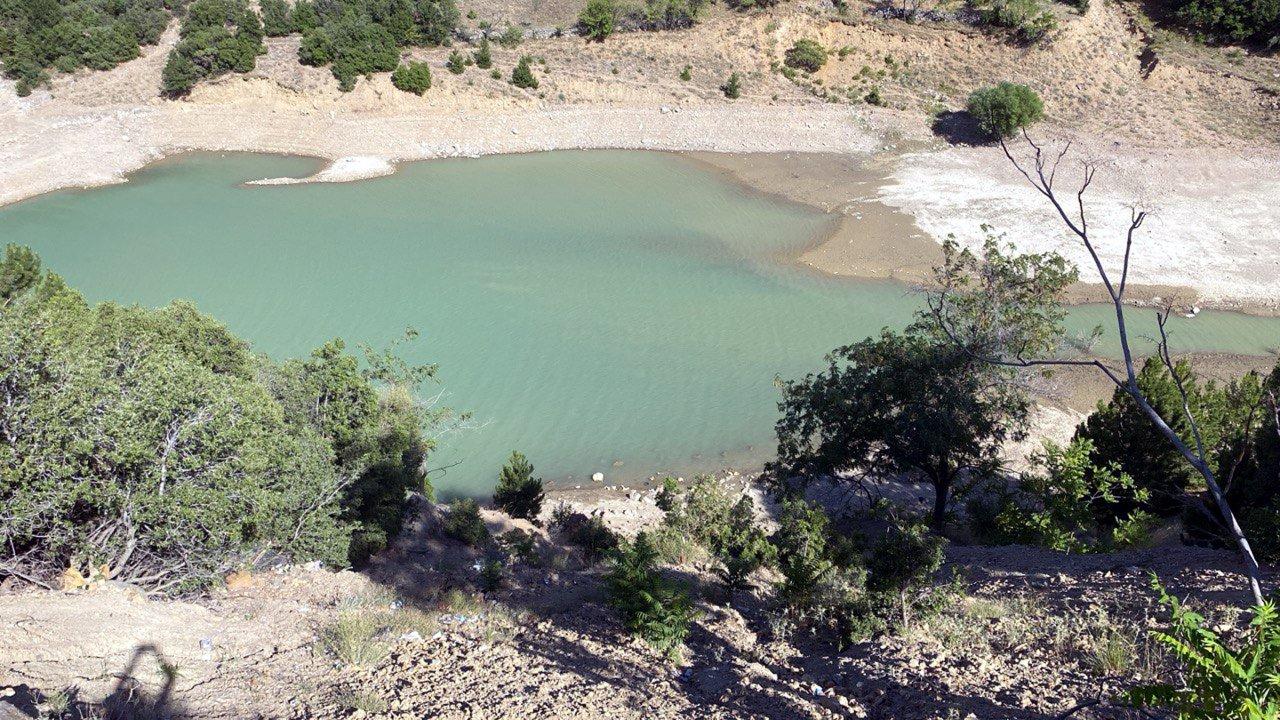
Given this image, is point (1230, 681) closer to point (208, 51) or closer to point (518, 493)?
point (518, 493)

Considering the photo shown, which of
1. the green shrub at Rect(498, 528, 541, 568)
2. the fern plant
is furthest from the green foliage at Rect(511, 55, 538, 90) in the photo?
the fern plant

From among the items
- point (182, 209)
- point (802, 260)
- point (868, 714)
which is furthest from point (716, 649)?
point (182, 209)

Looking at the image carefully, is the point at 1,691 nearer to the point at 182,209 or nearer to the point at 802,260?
the point at 802,260

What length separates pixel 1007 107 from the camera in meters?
39.7

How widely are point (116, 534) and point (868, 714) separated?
8853mm

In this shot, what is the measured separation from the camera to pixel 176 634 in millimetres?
8883

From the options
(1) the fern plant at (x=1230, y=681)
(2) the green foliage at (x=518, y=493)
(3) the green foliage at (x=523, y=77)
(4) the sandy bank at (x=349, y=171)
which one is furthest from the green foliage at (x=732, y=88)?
(1) the fern plant at (x=1230, y=681)

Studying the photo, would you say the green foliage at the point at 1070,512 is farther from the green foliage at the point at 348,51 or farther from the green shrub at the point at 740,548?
the green foliage at the point at 348,51

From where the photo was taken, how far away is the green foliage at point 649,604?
949 centimetres

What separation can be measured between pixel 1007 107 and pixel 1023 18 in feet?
35.5

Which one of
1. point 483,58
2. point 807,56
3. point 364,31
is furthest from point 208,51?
point 807,56

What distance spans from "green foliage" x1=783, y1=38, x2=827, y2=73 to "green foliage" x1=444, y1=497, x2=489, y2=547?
133ft

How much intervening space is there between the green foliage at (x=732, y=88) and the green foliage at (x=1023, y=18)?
15394mm

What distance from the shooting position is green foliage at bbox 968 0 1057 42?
46281 millimetres
